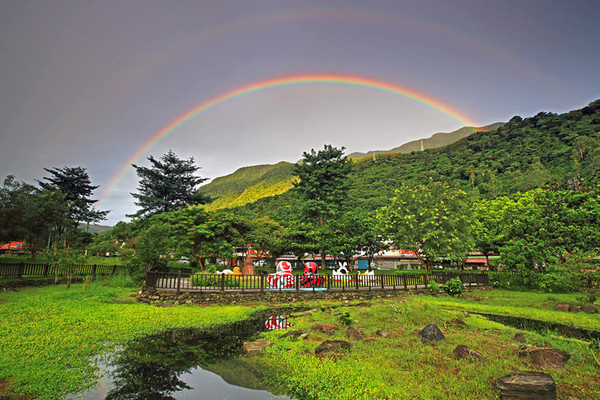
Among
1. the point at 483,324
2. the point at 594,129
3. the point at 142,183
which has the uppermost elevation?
the point at 594,129

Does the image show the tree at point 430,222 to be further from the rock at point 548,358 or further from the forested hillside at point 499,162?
the forested hillside at point 499,162

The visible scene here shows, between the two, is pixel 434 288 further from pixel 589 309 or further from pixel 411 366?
pixel 411 366

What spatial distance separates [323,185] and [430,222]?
14.2 meters

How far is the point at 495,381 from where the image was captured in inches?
205

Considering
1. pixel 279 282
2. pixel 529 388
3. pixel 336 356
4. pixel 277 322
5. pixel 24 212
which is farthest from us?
pixel 24 212

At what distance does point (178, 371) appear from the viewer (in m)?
6.56

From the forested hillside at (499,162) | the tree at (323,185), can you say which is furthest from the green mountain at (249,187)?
the tree at (323,185)

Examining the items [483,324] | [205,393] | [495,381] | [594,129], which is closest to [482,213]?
[483,324]

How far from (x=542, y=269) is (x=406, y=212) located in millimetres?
10152

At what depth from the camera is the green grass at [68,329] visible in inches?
215

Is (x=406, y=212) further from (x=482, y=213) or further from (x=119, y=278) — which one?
(x=119, y=278)

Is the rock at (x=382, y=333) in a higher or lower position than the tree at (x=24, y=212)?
lower

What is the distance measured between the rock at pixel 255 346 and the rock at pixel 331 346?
5.18 ft

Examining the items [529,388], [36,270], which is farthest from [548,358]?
[36,270]
